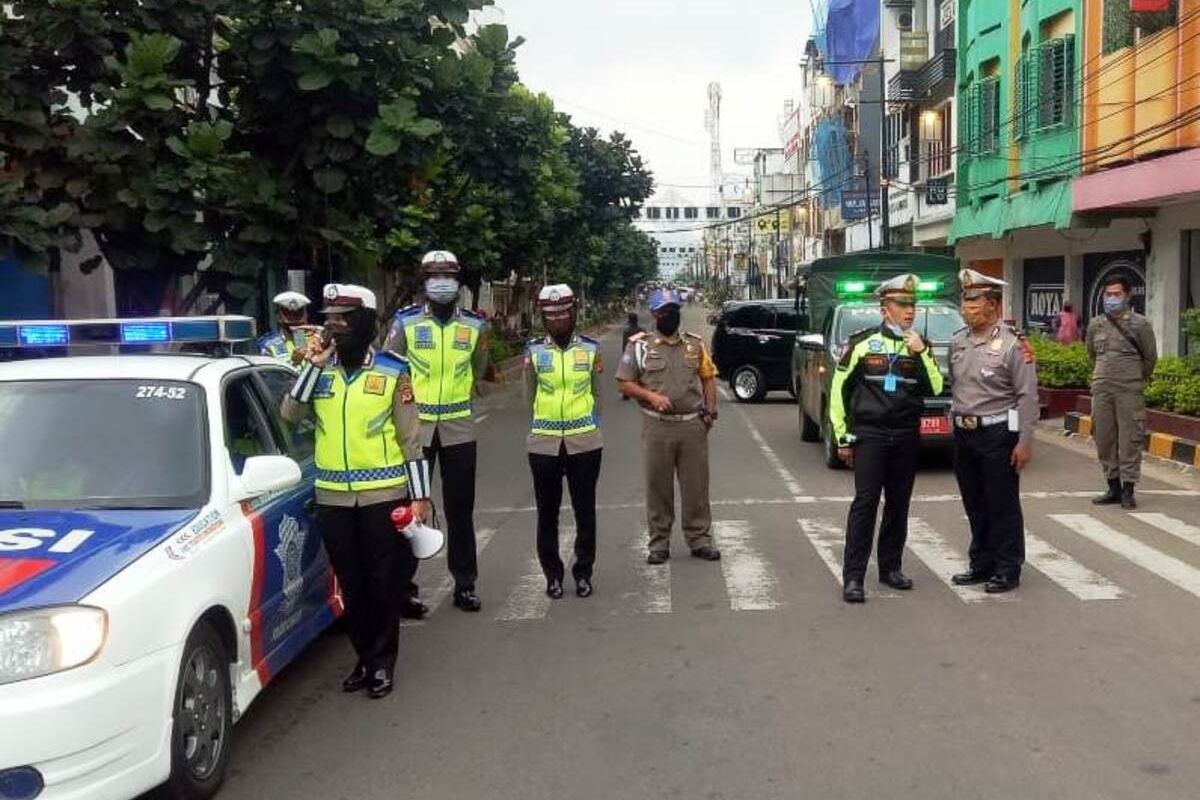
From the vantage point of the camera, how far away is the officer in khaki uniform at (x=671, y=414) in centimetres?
776

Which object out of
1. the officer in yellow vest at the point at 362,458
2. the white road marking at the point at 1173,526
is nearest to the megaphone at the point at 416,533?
the officer in yellow vest at the point at 362,458

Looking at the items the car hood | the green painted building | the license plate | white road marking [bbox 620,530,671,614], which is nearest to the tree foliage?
white road marking [bbox 620,530,671,614]

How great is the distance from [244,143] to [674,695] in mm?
7318

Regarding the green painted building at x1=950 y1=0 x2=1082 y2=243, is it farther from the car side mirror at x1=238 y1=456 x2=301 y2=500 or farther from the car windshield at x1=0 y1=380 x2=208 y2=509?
the car windshield at x1=0 y1=380 x2=208 y2=509

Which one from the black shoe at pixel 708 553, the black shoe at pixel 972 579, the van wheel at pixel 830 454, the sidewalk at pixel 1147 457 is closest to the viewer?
the black shoe at pixel 972 579

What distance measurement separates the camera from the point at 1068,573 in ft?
24.3

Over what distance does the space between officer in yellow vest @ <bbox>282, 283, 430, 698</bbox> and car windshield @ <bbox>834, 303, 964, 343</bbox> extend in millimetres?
8240

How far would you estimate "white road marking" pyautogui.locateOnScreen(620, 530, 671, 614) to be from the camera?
6883 mm

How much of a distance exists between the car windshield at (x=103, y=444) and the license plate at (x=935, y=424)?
842 centimetres

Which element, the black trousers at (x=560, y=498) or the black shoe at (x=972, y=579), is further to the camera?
the black shoe at (x=972, y=579)

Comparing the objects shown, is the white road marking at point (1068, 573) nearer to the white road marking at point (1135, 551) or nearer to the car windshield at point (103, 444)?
the white road marking at point (1135, 551)

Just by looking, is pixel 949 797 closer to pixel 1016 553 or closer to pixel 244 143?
pixel 1016 553

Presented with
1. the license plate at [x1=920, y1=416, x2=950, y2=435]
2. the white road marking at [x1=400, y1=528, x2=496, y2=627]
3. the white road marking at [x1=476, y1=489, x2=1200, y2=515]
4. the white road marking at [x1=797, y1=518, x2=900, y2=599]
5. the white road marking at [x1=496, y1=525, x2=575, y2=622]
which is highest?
the license plate at [x1=920, y1=416, x2=950, y2=435]

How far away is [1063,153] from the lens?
21984 mm
